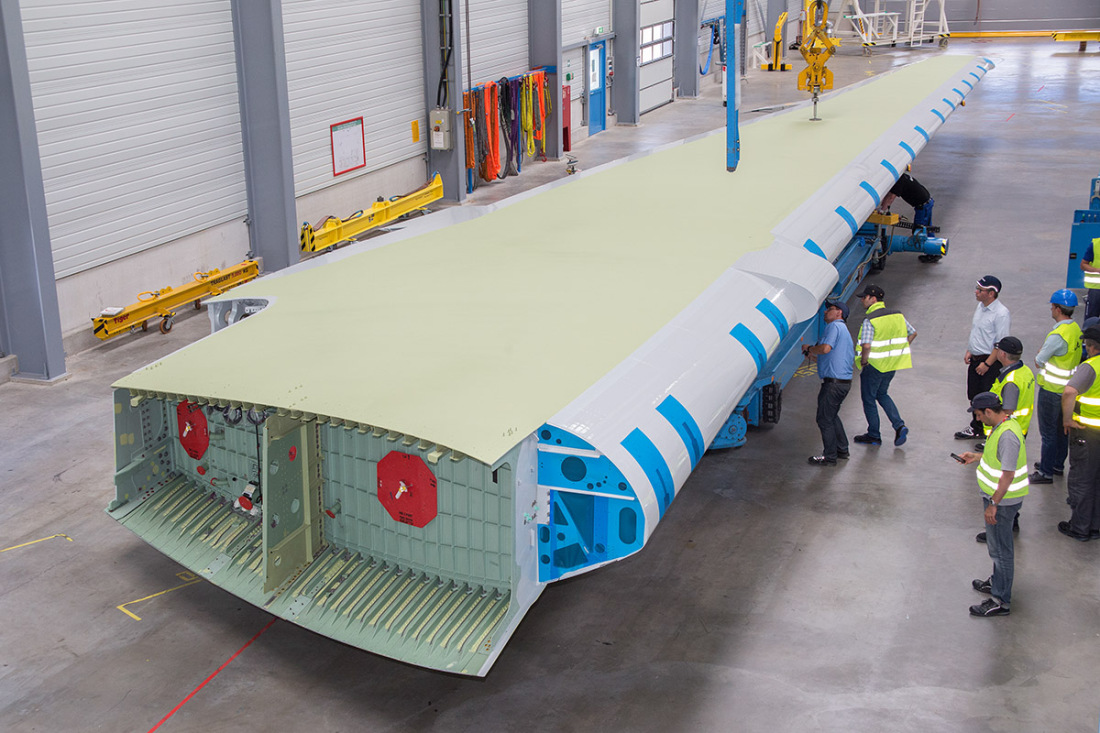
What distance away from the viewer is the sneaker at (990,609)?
7.23 metres

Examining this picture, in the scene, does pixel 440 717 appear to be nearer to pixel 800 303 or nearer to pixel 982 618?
pixel 982 618

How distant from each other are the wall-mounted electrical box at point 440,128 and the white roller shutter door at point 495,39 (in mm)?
1233

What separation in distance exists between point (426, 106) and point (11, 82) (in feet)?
32.2

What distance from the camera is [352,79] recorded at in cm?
1755

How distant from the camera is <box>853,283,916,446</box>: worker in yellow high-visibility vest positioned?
384 inches

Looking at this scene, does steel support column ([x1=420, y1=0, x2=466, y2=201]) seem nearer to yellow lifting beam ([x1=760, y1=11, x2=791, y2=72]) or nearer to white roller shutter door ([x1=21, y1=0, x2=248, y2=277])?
white roller shutter door ([x1=21, y1=0, x2=248, y2=277])

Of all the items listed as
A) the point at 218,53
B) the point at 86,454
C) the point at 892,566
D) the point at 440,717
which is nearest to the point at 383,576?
the point at 440,717

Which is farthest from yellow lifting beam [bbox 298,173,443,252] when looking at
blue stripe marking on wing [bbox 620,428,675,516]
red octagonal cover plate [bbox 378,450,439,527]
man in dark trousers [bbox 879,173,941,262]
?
blue stripe marking on wing [bbox 620,428,675,516]

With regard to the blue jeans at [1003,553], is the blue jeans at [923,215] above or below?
above

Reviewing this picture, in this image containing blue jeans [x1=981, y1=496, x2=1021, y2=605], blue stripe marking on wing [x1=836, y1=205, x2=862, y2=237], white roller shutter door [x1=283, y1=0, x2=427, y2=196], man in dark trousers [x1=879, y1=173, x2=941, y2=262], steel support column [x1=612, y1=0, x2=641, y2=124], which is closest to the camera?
blue jeans [x1=981, y1=496, x2=1021, y2=605]

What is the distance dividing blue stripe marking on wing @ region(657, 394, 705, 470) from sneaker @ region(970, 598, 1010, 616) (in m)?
2.52

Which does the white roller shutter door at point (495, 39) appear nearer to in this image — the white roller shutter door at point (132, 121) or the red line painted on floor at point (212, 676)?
the white roller shutter door at point (132, 121)

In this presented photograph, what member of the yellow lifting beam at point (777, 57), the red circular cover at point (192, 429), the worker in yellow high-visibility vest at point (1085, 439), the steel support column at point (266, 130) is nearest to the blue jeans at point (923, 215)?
the worker in yellow high-visibility vest at point (1085, 439)

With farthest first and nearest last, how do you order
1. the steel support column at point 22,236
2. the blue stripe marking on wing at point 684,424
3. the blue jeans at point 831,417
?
1. the steel support column at point 22,236
2. the blue jeans at point 831,417
3. the blue stripe marking on wing at point 684,424
